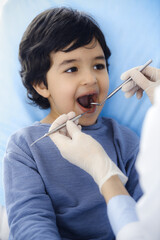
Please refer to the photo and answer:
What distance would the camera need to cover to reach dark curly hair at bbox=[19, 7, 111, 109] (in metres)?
1.14

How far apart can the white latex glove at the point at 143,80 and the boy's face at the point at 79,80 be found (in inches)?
3.9

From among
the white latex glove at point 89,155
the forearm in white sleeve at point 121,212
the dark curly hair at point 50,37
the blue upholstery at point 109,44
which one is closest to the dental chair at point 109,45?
the blue upholstery at point 109,44

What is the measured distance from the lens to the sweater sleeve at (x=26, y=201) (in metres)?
0.89

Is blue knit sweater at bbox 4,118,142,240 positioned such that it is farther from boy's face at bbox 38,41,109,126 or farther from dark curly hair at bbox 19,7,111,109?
dark curly hair at bbox 19,7,111,109

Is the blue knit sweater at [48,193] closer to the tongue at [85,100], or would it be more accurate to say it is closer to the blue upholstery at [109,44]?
the tongue at [85,100]

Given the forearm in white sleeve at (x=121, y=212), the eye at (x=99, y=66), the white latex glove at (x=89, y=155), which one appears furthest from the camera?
the eye at (x=99, y=66)

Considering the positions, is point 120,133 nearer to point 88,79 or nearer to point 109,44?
point 88,79

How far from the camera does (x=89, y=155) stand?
2.86 ft

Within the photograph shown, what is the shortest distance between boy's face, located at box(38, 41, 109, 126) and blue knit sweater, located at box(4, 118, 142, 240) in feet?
0.40

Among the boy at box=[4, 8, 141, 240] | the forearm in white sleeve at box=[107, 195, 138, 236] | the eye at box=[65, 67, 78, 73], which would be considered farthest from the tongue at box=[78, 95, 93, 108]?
the forearm in white sleeve at box=[107, 195, 138, 236]

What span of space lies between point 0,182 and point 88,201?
0.51m

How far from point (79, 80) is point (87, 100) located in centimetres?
11

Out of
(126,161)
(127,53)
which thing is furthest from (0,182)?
(127,53)

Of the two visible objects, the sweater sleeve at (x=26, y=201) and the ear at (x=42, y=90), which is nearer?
the sweater sleeve at (x=26, y=201)
